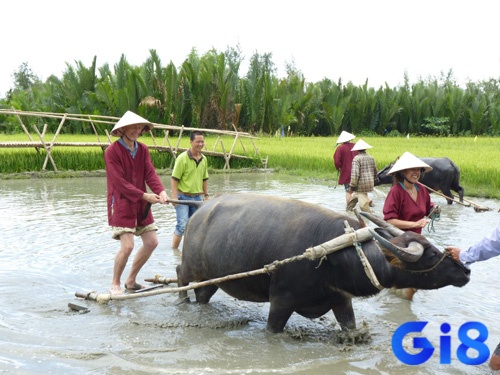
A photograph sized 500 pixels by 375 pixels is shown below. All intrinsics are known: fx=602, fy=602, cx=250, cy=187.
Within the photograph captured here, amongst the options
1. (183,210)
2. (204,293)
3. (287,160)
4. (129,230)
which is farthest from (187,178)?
(287,160)

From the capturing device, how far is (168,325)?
448cm

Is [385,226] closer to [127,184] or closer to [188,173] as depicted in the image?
[127,184]

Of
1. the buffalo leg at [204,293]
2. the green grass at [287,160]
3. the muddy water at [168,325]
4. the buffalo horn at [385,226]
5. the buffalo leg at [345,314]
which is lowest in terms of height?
the muddy water at [168,325]

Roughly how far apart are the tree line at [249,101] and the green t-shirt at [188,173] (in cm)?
1478

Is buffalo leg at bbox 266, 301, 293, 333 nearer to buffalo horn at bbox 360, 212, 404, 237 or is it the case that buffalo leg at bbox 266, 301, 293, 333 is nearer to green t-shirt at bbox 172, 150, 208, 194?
buffalo horn at bbox 360, 212, 404, 237

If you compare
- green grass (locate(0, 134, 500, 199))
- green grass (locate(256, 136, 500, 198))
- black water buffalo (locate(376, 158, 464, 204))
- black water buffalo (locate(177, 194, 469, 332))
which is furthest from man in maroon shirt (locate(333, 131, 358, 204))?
black water buffalo (locate(177, 194, 469, 332))

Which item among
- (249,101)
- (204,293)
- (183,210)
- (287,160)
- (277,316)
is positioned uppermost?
(249,101)

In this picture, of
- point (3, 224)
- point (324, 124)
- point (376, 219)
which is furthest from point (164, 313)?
point (324, 124)

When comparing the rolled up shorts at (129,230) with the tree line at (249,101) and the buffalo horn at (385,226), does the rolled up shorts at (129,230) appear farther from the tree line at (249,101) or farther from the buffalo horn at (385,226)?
the tree line at (249,101)

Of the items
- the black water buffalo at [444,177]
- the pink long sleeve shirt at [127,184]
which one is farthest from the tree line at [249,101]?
the pink long sleeve shirt at [127,184]

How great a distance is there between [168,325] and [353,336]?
1368 mm

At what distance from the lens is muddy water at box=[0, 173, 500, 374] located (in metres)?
3.78

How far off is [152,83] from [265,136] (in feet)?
17.7

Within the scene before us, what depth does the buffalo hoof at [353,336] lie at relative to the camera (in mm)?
Result: 4070
